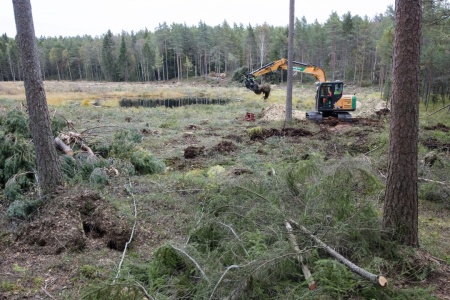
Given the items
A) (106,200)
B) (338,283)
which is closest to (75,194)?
(106,200)

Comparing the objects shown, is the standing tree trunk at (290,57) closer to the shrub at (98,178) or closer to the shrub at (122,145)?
the shrub at (122,145)

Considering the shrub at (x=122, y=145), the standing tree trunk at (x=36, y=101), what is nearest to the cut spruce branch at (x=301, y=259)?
the standing tree trunk at (x=36, y=101)

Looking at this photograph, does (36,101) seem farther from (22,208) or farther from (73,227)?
(73,227)

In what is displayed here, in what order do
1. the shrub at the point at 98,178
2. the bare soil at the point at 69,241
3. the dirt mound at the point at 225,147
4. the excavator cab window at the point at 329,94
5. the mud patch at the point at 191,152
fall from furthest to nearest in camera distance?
the excavator cab window at the point at 329,94
the dirt mound at the point at 225,147
the mud patch at the point at 191,152
the shrub at the point at 98,178
the bare soil at the point at 69,241

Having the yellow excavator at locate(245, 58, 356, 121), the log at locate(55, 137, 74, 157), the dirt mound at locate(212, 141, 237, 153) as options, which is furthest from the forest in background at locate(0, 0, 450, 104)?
the log at locate(55, 137, 74, 157)

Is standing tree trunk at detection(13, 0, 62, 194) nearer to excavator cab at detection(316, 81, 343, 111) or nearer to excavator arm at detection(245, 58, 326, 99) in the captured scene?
excavator cab at detection(316, 81, 343, 111)

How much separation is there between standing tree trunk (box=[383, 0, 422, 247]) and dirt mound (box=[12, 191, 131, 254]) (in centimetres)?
391

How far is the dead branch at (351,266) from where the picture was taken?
314cm

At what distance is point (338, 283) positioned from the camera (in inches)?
126

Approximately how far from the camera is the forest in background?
56.3 meters

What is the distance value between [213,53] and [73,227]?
74.7 meters

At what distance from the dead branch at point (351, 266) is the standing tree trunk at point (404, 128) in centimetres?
105

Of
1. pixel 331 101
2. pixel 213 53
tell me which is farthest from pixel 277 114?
pixel 213 53

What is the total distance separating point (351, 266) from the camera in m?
3.46
